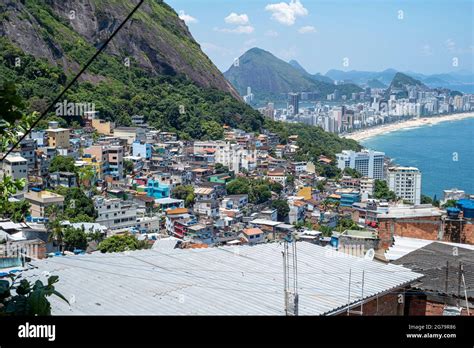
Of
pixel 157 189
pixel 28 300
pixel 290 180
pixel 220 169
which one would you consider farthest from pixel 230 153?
pixel 28 300

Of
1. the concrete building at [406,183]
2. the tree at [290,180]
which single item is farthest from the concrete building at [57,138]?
the concrete building at [406,183]

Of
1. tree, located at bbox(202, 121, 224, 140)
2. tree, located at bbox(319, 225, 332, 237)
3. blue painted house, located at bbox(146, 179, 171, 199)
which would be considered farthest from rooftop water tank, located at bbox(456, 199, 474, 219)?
tree, located at bbox(202, 121, 224, 140)

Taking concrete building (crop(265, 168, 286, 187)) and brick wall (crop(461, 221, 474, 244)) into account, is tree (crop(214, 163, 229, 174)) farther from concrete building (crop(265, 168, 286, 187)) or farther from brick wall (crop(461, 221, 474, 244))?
brick wall (crop(461, 221, 474, 244))

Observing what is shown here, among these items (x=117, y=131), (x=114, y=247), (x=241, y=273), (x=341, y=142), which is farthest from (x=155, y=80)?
(x=241, y=273)

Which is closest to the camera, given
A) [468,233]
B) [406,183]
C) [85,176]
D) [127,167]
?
[468,233]

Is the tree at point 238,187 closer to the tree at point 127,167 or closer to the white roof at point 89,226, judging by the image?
the tree at point 127,167

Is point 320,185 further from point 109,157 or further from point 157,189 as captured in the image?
point 109,157
